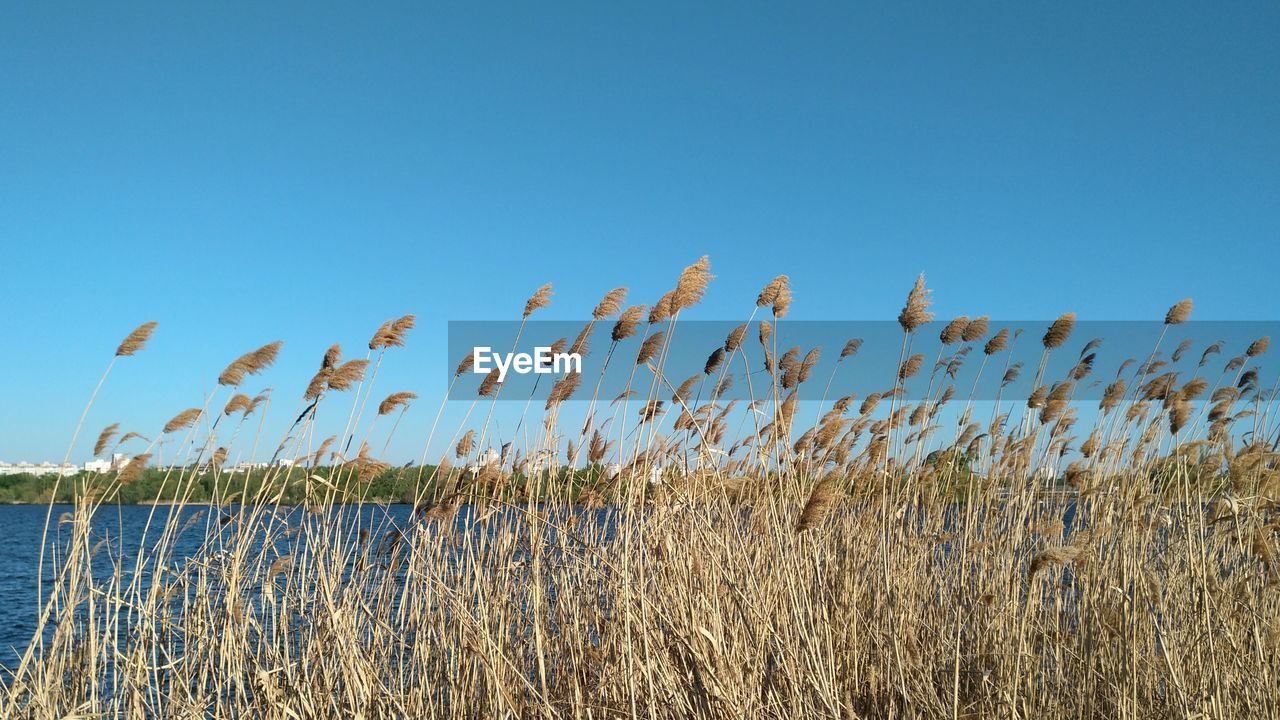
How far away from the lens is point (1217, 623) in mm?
3646

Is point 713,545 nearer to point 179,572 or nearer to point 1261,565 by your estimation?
point 179,572

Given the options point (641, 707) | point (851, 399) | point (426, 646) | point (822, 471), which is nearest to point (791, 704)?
point (641, 707)

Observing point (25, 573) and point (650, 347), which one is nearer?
point (650, 347)

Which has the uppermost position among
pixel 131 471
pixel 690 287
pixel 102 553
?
pixel 690 287

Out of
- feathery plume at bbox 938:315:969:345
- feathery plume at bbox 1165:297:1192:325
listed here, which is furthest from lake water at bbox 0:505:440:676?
feathery plume at bbox 1165:297:1192:325

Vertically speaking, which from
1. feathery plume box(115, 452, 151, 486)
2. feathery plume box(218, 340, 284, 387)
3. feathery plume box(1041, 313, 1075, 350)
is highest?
feathery plume box(1041, 313, 1075, 350)

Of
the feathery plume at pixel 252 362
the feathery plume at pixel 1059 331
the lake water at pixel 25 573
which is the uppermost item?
the feathery plume at pixel 1059 331

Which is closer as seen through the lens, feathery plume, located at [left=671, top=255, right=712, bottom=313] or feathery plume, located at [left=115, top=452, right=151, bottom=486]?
feathery plume, located at [left=671, top=255, right=712, bottom=313]

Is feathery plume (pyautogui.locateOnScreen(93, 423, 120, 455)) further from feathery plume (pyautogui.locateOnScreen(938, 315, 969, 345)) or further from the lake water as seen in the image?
feathery plume (pyautogui.locateOnScreen(938, 315, 969, 345))

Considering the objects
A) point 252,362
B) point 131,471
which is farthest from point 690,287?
point 131,471

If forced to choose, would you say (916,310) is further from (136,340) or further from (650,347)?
(136,340)

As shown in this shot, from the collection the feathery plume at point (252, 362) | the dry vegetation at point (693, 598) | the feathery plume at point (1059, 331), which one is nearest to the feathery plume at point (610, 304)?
the dry vegetation at point (693, 598)

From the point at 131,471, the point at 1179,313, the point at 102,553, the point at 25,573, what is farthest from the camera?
the point at 25,573

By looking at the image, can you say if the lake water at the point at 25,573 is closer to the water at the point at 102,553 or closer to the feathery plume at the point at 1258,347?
the water at the point at 102,553
